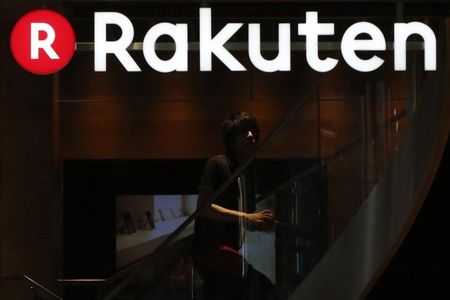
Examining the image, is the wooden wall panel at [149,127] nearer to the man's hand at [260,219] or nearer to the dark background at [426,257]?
the man's hand at [260,219]

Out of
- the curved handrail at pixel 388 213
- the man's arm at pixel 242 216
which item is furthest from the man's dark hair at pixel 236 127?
the curved handrail at pixel 388 213

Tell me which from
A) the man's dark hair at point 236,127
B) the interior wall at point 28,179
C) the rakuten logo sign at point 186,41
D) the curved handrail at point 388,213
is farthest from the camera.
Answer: the interior wall at point 28,179

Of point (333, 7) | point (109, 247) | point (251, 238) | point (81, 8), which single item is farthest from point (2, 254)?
point (251, 238)

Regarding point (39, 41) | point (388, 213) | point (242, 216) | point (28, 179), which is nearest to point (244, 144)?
point (242, 216)

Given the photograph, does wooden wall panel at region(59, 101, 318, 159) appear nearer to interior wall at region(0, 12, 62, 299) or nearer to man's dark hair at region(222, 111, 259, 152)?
interior wall at region(0, 12, 62, 299)

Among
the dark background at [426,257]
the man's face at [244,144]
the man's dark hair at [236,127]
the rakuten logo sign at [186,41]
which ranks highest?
the rakuten logo sign at [186,41]

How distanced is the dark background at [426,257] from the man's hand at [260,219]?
527 mm

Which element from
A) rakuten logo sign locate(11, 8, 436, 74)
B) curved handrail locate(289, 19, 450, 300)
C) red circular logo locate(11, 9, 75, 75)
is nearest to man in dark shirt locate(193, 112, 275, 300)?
curved handrail locate(289, 19, 450, 300)

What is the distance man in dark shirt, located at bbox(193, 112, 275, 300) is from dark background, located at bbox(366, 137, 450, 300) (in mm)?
544

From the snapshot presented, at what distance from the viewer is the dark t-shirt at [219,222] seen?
380 centimetres

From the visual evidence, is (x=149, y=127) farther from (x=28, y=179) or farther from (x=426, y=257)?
(x=426, y=257)

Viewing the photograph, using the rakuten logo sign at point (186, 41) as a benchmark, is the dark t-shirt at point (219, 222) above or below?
below

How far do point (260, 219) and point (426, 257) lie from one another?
715 millimetres

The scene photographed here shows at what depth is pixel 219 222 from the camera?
3840 mm
